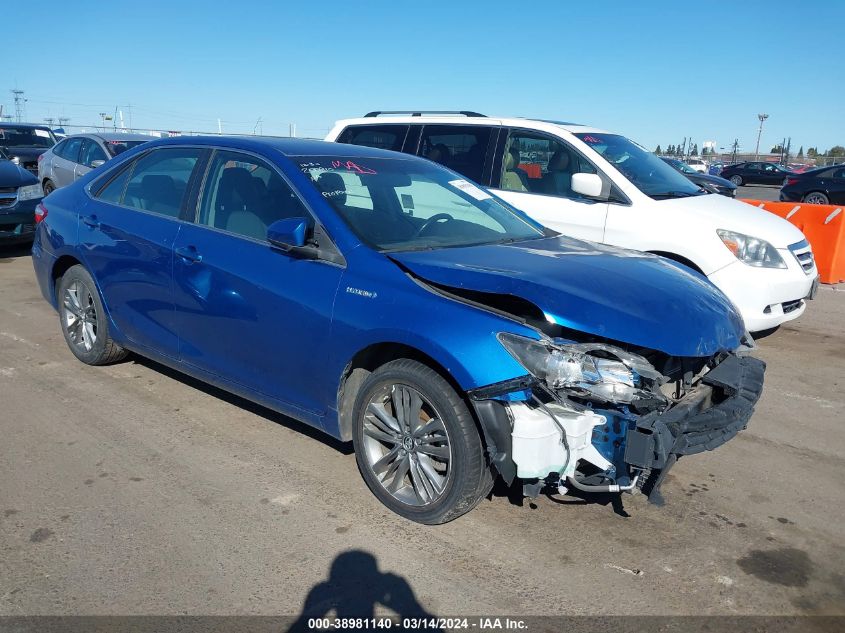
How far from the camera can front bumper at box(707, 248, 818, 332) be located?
6270mm

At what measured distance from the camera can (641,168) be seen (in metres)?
7.32

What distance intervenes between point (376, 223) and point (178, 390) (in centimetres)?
216

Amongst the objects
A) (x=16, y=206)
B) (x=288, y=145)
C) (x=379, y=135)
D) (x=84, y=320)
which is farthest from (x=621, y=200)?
(x=16, y=206)

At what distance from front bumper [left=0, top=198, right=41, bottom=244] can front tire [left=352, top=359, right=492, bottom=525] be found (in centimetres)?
857

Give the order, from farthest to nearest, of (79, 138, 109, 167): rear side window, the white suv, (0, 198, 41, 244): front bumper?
(79, 138, 109, 167): rear side window, (0, 198, 41, 244): front bumper, the white suv

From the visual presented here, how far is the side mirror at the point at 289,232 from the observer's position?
148 inches

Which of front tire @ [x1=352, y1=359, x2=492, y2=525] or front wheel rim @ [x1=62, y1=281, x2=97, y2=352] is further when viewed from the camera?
front wheel rim @ [x1=62, y1=281, x2=97, y2=352]

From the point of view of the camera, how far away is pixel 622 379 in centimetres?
322

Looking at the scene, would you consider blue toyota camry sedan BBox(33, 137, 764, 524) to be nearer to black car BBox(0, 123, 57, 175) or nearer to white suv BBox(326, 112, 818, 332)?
white suv BBox(326, 112, 818, 332)

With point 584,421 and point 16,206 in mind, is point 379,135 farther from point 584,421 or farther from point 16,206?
point 584,421

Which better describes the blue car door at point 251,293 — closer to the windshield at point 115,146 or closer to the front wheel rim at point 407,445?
the front wheel rim at point 407,445

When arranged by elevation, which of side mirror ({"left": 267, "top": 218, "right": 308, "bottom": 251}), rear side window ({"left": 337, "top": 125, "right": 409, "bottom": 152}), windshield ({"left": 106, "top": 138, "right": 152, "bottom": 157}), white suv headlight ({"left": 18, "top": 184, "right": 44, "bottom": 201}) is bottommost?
white suv headlight ({"left": 18, "top": 184, "right": 44, "bottom": 201})

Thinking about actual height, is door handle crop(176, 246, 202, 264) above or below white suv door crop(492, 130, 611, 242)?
below

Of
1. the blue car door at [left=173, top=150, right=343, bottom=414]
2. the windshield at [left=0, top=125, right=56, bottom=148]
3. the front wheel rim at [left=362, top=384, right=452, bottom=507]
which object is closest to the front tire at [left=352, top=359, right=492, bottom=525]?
the front wheel rim at [left=362, top=384, right=452, bottom=507]
